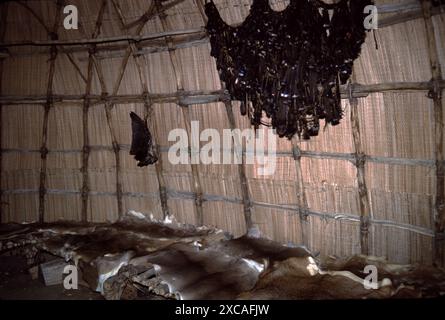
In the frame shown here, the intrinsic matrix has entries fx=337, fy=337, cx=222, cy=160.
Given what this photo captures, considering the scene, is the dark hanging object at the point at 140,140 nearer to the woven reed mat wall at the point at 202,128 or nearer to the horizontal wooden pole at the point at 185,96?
the woven reed mat wall at the point at 202,128

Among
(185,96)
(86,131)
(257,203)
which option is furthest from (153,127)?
(257,203)

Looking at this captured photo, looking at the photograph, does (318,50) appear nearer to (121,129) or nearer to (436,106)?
(436,106)

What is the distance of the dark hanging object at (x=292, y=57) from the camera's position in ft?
13.7

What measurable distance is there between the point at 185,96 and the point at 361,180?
3.05 metres

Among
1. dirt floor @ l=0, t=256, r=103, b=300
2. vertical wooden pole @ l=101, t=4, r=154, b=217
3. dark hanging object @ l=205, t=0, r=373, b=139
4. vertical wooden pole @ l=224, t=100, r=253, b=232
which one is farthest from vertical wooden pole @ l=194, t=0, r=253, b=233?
dirt floor @ l=0, t=256, r=103, b=300

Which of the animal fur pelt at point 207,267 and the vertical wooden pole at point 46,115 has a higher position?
the vertical wooden pole at point 46,115

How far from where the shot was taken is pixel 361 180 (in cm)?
469

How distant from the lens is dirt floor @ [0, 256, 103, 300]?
19.6ft

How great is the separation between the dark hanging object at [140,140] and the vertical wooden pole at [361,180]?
135 inches

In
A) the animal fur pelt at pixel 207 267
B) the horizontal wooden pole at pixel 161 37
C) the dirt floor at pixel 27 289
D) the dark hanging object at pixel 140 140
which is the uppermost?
the horizontal wooden pole at pixel 161 37

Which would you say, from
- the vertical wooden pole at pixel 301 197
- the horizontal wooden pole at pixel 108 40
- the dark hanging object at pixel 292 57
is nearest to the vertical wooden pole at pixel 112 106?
the horizontal wooden pole at pixel 108 40

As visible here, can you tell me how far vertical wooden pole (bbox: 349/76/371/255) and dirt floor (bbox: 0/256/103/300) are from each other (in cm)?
441

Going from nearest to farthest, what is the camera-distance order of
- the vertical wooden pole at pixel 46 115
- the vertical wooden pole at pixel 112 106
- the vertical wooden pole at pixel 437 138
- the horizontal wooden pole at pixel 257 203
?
the vertical wooden pole at pixel 437 138
the horizontal wooden pole at pixel 257 203
the vertical wooden pole at pixel 112 106
the vertical wooden pole at pixel 46 115

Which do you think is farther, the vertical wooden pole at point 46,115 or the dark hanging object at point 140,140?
the vertical wooden pole at point 46,115
